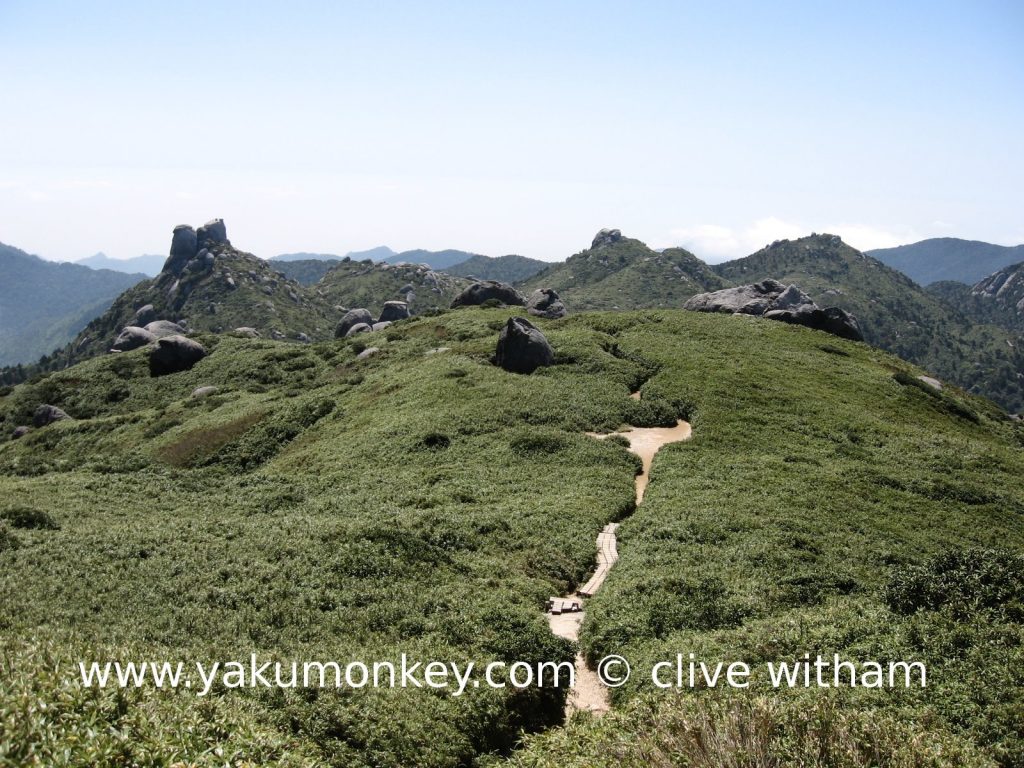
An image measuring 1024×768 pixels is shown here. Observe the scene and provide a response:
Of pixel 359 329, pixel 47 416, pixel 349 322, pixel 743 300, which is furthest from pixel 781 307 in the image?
pixel 47 416

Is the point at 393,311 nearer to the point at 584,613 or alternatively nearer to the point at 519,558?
the point at 519,558

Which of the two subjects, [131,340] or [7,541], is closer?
Result: [7,541]

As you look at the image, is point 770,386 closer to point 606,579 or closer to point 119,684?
point 606,579

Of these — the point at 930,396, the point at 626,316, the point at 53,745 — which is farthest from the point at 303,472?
the point at 930,396

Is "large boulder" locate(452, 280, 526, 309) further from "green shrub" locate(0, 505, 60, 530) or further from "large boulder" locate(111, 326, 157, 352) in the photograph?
"green shrub" locate(0, 505, 60, 530)

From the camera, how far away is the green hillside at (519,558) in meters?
12.0

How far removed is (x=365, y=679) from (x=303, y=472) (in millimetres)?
26835

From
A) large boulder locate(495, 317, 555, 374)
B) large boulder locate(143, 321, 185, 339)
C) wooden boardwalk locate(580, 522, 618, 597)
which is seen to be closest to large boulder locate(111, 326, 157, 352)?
large boulder locate(143, 321, 185, 339)

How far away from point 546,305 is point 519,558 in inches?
2753

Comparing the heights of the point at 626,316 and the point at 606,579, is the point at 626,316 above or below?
above

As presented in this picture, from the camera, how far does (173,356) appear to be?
8038 cm

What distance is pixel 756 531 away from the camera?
84.5 ft

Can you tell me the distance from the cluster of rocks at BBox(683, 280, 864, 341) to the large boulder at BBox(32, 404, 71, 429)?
78.0 meters

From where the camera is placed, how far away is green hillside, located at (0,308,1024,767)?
12.0 metres
